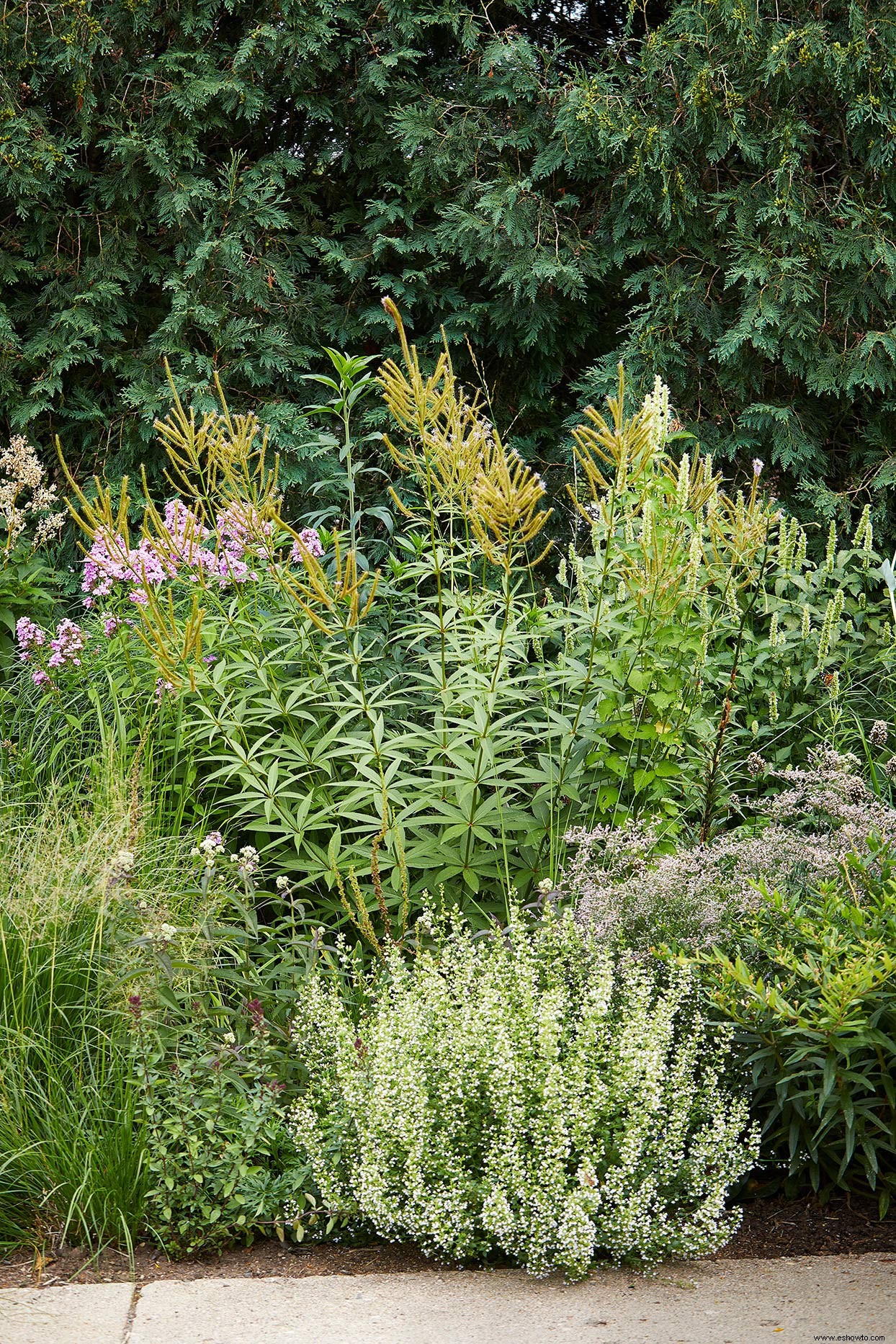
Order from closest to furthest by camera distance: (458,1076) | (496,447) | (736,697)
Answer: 1. (458,1076)
2. (496,447)
3. (736,697)

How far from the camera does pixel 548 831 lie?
3.97m

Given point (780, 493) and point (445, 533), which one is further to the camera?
point (780, 493)

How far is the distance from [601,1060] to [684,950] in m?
0.35

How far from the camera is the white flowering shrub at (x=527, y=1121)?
8.95 ft

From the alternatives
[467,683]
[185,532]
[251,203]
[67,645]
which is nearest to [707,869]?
[467,683]

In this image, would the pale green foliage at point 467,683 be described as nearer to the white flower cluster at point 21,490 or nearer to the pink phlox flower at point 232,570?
the pink phlox flower at point 232,570

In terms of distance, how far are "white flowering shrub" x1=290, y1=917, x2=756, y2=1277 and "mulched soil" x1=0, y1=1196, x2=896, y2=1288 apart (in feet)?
0.26

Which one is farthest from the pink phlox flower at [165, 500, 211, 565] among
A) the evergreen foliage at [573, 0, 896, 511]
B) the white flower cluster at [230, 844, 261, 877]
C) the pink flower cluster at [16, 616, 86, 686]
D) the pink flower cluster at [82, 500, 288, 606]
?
the evergreen foliage at [573, 0, 896, 511]

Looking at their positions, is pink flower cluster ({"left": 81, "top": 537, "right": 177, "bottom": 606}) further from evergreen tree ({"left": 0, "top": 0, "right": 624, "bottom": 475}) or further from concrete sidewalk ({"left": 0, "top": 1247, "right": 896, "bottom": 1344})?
concrete sidewalk ({"left": 0, "top": 1247, "right": 896, "bottom": 1344})

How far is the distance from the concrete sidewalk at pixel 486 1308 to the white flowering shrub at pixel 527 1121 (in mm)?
85

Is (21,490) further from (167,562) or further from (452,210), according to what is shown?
(452,210)

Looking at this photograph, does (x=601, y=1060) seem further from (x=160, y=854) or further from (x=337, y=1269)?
(x=160, y=854)

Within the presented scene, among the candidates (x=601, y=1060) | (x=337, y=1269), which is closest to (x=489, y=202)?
(x=601, y=1060)

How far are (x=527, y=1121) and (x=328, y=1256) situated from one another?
1.91ft
